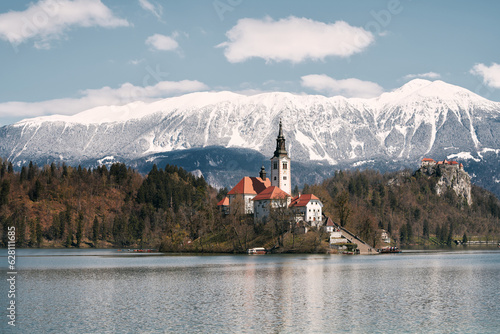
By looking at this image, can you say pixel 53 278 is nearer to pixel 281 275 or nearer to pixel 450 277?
pixel 281 275

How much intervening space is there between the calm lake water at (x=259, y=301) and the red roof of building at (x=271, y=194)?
3069 inches

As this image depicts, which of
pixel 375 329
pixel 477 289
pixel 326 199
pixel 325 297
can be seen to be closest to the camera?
pixel 375 329

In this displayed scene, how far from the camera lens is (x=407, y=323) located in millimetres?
52156

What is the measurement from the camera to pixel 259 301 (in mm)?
66062

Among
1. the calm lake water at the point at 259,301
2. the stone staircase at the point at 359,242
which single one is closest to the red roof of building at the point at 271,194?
the stone staircase at the point at 359,242

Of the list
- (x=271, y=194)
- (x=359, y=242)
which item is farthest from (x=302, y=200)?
(x=359, y=242)

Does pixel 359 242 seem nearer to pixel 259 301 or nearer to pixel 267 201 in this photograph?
pixel 267 201

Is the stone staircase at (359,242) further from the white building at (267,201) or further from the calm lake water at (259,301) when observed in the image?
the calm lake water at (259,301)

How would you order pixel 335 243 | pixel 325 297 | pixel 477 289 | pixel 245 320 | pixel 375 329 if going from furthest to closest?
pixel 335 243, pixel 477 289, pixel 325 297, pixel 245 320, pixel 375 329

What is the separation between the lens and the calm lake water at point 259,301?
5188 centimetres

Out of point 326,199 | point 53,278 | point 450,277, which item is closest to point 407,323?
point 450,277

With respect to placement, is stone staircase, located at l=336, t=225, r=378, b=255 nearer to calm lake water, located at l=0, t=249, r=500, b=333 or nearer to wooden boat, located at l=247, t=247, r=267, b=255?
wooden boat, located at l=247, t=247, r=267, b=255

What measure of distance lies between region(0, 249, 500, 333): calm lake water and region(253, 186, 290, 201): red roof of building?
7796 centimetres

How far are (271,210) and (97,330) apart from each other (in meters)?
119
